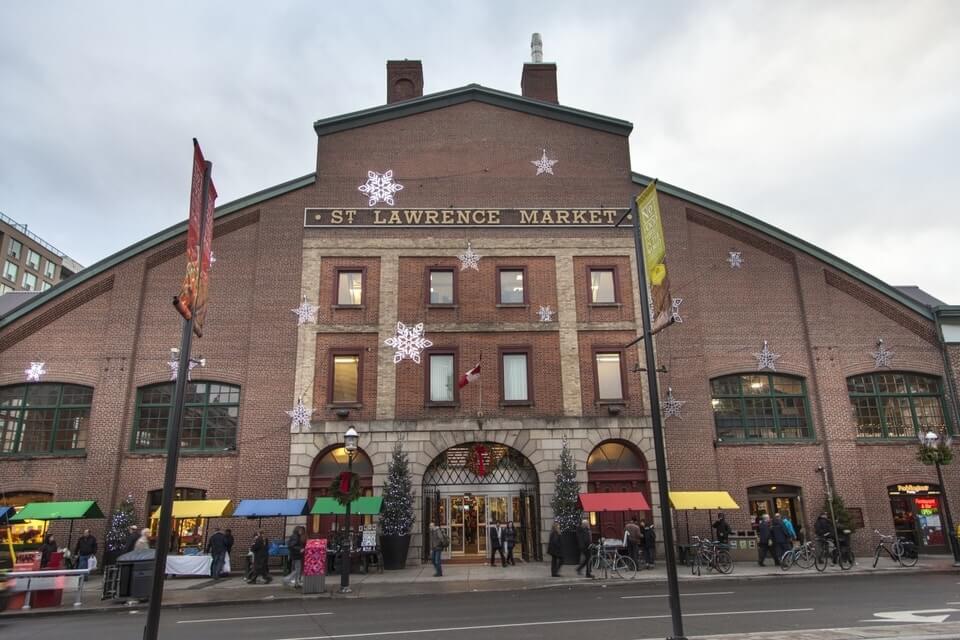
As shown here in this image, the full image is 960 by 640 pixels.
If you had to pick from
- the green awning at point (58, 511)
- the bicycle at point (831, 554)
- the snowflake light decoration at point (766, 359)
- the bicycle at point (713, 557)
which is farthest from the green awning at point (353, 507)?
the snowflake light decoration at point (766, 359)

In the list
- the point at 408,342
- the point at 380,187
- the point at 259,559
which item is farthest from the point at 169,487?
the point at 380,187

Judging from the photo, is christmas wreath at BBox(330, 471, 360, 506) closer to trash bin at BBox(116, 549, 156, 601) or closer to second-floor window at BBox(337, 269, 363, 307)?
trash bin at BBox(116, 549, 156, 601)

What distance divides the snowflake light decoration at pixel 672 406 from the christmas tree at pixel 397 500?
1032 centimetres

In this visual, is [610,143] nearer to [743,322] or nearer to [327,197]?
[743,322]

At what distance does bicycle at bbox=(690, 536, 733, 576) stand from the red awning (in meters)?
2.15

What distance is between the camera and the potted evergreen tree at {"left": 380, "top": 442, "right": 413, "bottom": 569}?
22531 mm

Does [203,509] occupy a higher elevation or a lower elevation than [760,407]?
lower

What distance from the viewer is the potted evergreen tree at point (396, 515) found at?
73.9 ft

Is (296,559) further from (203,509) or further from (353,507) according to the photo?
(203,509)

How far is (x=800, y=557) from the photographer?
2205 cm

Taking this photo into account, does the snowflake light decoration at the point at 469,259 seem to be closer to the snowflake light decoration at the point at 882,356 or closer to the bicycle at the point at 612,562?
the bicycle at the point at 612,562

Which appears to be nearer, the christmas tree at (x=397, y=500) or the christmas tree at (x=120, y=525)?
the christmas tree at (x=120, y=525)

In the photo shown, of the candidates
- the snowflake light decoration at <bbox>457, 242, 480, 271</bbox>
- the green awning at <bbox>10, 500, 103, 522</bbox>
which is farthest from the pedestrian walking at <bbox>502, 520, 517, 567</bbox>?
the green awning at <bbox>10, 500, 103, 522</bbox>

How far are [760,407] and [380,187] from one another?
1840cm
